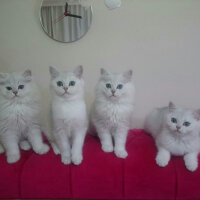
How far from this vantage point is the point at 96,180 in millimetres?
1163

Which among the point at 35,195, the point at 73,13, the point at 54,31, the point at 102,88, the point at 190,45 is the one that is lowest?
the point at 35,195

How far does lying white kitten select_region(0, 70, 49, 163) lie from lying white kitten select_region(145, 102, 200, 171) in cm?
75

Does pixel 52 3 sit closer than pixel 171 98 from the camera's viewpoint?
Yes

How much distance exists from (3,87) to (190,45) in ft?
4.60

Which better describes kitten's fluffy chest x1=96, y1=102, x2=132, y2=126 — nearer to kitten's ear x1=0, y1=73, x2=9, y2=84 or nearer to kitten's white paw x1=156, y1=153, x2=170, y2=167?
kitten's white paw x1=156, y1=153, x2=170, y2=167

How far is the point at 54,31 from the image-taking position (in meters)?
1.58

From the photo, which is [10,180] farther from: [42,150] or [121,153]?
[121,153]

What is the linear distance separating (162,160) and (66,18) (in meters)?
1.23

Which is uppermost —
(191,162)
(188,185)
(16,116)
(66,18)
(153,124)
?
(66,18)

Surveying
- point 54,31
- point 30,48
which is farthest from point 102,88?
point 30,48

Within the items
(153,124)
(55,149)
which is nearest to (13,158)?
(55,149)

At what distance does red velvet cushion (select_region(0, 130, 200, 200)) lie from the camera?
3.74 feet

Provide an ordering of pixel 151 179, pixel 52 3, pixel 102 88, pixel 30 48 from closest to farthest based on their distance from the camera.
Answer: pixel 151 179, pixel 102 88, pixel 52 3, pixel 30 48

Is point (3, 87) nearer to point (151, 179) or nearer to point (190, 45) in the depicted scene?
point (151, 179)
